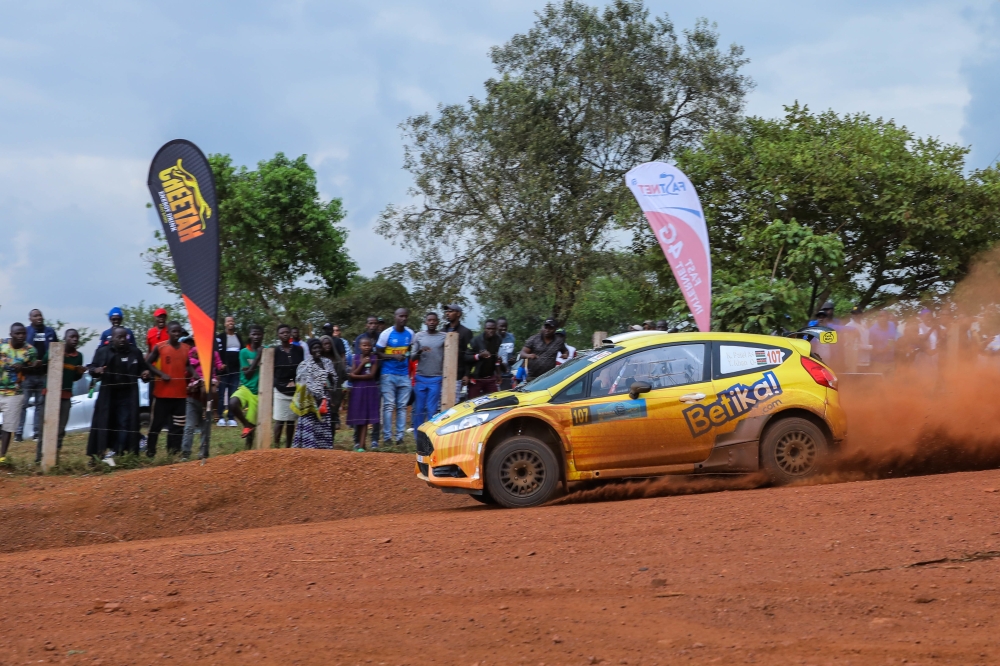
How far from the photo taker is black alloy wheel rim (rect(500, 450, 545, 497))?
958cm

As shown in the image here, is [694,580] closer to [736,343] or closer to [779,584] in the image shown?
[779,584]

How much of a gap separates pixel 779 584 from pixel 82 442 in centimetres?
1327

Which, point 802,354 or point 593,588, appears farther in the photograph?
point 802,354

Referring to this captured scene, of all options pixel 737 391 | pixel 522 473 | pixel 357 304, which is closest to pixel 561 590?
pixel 522 473

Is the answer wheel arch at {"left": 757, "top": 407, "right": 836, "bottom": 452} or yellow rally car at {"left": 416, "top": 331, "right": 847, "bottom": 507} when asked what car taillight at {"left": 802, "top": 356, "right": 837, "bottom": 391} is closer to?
yellow rally car at {"left": 416, "top": 331, "right": 847, "bottom": 507}

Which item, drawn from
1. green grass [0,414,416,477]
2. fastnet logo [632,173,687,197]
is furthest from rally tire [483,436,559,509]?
fastnet logo [632,173,687,197]

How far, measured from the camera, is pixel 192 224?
1277 centimetres

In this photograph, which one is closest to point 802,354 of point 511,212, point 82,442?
point 82,442

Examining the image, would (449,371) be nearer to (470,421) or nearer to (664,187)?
(664,187)

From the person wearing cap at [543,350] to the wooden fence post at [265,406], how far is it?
12.1ft

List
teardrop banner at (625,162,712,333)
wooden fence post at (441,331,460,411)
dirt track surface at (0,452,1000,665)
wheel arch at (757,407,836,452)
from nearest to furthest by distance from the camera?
1. dirt track surface at (0,452,1000,665)
2. wheel arch at (757,407,836,452)
3. teardrop banner at (625,162,712,333)
4. wooden fence post at (441,331,460,411)

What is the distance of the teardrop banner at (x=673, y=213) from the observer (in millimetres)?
14062

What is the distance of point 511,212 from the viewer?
28625mm

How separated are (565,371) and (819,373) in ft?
8.72
